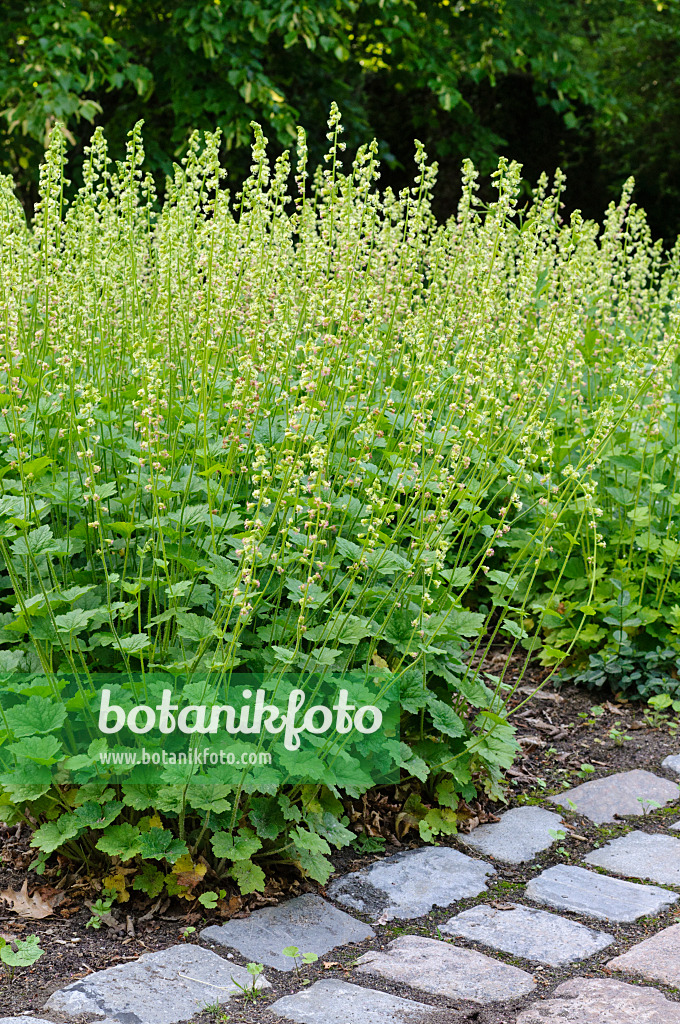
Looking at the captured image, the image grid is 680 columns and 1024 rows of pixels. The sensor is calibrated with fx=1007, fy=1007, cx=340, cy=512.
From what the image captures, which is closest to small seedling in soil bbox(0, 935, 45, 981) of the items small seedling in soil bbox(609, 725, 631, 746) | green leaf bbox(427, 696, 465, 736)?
green leaf bbox(427, 696, 465, 736)

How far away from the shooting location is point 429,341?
3.63 meters

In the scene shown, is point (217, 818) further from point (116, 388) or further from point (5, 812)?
point (116, 388)

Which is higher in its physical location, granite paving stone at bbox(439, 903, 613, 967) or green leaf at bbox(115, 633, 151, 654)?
green leaf at bbox(115, 633, 151, 654)

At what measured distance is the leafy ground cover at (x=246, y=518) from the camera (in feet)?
8.74

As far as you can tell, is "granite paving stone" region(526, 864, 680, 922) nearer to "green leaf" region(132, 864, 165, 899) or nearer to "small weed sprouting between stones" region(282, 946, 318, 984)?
"small weed sprouting between stones" region(282, 946, 318, 984)

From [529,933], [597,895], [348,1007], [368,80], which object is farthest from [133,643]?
[368,80]

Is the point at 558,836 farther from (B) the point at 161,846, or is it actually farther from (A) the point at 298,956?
(B) the point at 161,846

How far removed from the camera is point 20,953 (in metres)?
2.42

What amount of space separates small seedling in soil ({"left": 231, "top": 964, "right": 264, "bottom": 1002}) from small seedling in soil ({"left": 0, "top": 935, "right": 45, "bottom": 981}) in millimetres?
488

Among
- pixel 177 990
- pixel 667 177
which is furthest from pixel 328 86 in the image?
pixel 177 990

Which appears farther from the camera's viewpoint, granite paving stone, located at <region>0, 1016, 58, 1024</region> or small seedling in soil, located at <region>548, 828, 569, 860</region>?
small seedling in soil, located at <region>548, 828, 569, 860</region>

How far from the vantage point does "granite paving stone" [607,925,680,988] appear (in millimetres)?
2434

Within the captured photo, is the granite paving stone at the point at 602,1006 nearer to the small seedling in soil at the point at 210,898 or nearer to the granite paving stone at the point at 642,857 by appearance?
the granite paving stone at the point at 642,857

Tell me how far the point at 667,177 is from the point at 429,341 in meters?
12.8
